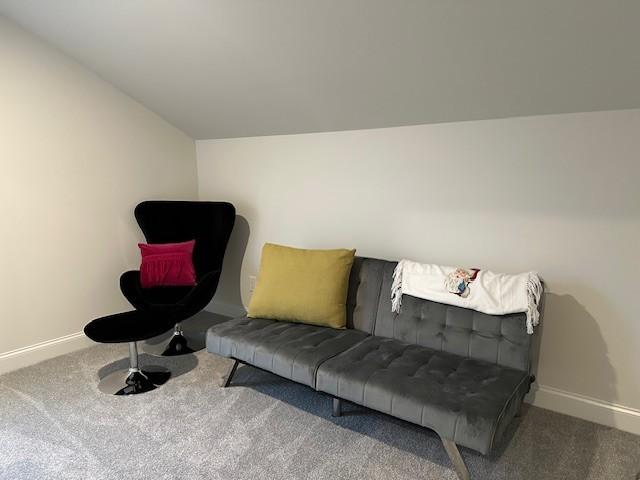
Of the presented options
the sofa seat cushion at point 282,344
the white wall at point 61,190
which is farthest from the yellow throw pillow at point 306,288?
the white wall at point 61,190

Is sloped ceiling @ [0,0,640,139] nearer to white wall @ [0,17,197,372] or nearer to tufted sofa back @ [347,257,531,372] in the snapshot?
white wall @ [0,17,197,372]

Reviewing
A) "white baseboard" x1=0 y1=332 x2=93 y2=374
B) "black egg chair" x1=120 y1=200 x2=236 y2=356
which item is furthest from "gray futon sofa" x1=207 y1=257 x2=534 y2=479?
"white baseboard" x1=0 y1=332 x2=93 y2=374

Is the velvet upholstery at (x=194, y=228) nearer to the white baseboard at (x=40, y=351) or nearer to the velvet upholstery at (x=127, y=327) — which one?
the velvet upholstery at (x=127, y=327)

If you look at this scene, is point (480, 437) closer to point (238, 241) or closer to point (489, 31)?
point (489, 31)

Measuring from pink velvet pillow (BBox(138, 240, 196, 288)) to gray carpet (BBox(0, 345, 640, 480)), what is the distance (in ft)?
2.55

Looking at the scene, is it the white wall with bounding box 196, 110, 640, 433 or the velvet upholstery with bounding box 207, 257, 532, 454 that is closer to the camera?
the velvet upholstery with bounding box 207, 257, 532, 454

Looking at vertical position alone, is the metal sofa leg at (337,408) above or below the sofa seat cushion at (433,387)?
below

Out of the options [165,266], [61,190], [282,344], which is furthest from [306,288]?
[61,190]

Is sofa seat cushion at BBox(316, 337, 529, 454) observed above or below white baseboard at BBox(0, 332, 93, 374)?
above

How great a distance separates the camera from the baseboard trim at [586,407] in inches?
86.0

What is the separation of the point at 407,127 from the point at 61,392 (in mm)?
2581

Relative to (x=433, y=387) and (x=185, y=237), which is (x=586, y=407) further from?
(x=185, y=237)

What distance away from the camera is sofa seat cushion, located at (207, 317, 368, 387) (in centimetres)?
222

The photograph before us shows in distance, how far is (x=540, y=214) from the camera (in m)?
2.31
